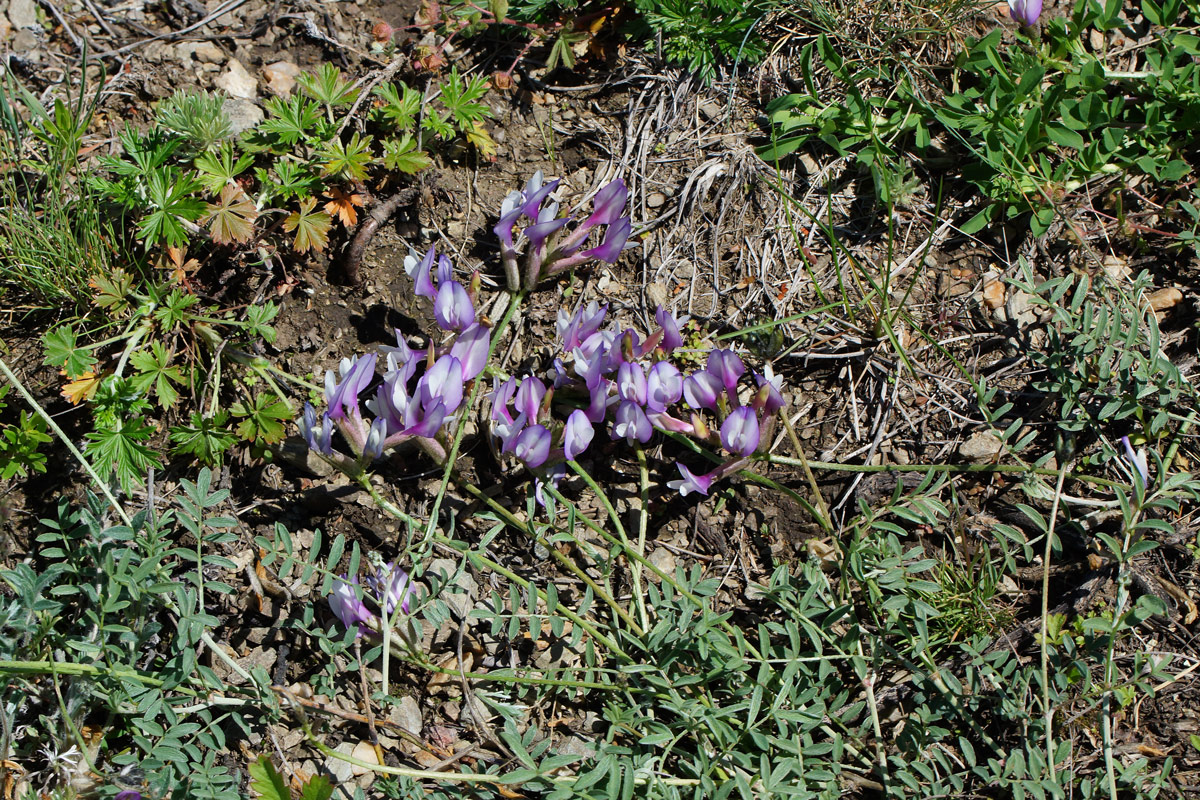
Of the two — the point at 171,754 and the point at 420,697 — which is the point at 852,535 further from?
the point at 171,754

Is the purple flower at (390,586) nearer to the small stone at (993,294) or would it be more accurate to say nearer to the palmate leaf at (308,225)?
the palmate leaf at (308,225)

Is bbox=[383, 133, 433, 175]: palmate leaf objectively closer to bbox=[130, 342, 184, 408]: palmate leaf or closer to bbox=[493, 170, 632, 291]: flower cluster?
bbox=[493, 170, 632, 291]: flower cluster

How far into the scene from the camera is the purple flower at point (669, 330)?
9.03ft

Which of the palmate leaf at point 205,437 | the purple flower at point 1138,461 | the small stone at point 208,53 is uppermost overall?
the small stone at point 208,53

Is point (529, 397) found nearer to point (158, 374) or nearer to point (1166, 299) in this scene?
point (158, 374)

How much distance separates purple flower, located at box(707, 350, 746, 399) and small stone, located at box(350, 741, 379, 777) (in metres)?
1.55

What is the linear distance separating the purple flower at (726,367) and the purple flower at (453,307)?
0.79 m

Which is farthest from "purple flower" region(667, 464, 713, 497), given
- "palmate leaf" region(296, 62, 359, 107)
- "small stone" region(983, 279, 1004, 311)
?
"palmate leaf" region(296, 62, 359, 107)

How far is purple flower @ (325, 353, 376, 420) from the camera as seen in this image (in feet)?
8.48

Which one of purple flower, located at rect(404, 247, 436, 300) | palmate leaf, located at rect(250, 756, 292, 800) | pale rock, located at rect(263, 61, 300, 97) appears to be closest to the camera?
palmate leaf, located at rect(250, 756, 292, 800)

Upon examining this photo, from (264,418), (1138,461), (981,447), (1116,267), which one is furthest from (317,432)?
(1116,267)

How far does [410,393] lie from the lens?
2.85 meters

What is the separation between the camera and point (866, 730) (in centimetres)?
248

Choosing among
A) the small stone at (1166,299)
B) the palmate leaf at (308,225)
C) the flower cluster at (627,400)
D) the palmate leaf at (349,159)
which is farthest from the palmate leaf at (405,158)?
the small stone at (1166,299)
